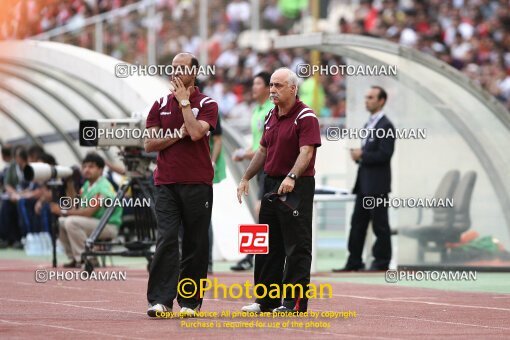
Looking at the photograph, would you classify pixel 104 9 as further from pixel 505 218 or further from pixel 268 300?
pixel 268 300

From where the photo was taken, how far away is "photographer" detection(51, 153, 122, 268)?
743 inches

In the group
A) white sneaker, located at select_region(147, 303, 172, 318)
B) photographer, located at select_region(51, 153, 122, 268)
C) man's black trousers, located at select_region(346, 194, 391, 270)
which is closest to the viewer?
white sneaker, located at select_region(147, 303, 172, 318)

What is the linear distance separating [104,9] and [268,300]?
2081cm

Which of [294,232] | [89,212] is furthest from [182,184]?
[89,212]

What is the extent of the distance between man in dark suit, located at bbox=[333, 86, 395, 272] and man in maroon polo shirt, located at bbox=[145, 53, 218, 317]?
22.3ft

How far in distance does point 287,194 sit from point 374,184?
687 centimetres

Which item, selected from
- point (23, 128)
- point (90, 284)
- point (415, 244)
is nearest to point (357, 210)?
point (415, 244)

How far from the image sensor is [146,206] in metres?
17.9

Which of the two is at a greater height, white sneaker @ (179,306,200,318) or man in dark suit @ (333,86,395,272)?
man in dark suit @ (333,86,395,272)

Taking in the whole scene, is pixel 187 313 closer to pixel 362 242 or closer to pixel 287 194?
pixel 287 194

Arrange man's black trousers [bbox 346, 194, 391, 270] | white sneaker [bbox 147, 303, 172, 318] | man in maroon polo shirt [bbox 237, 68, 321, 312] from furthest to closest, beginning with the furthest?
man's black trousers [bbox 346, 194, 391, 270] < man in maroon polo shirt [bbox 237, 68, 321, 312] < white sneaker [bbox 147, 303, 172, 318]

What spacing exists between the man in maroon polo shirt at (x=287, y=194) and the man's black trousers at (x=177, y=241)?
401mm

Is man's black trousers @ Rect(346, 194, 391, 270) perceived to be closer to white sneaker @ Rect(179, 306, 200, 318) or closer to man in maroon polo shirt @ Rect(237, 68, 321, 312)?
man in maroon polo shirt @ Rect(237, 68, 321, 312)

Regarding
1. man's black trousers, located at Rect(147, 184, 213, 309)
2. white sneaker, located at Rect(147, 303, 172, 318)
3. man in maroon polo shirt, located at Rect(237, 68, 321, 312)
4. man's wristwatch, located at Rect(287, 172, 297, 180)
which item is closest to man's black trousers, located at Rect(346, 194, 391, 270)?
man in maroon polo shirt, located at Rect(237, 68, 321, 312)
